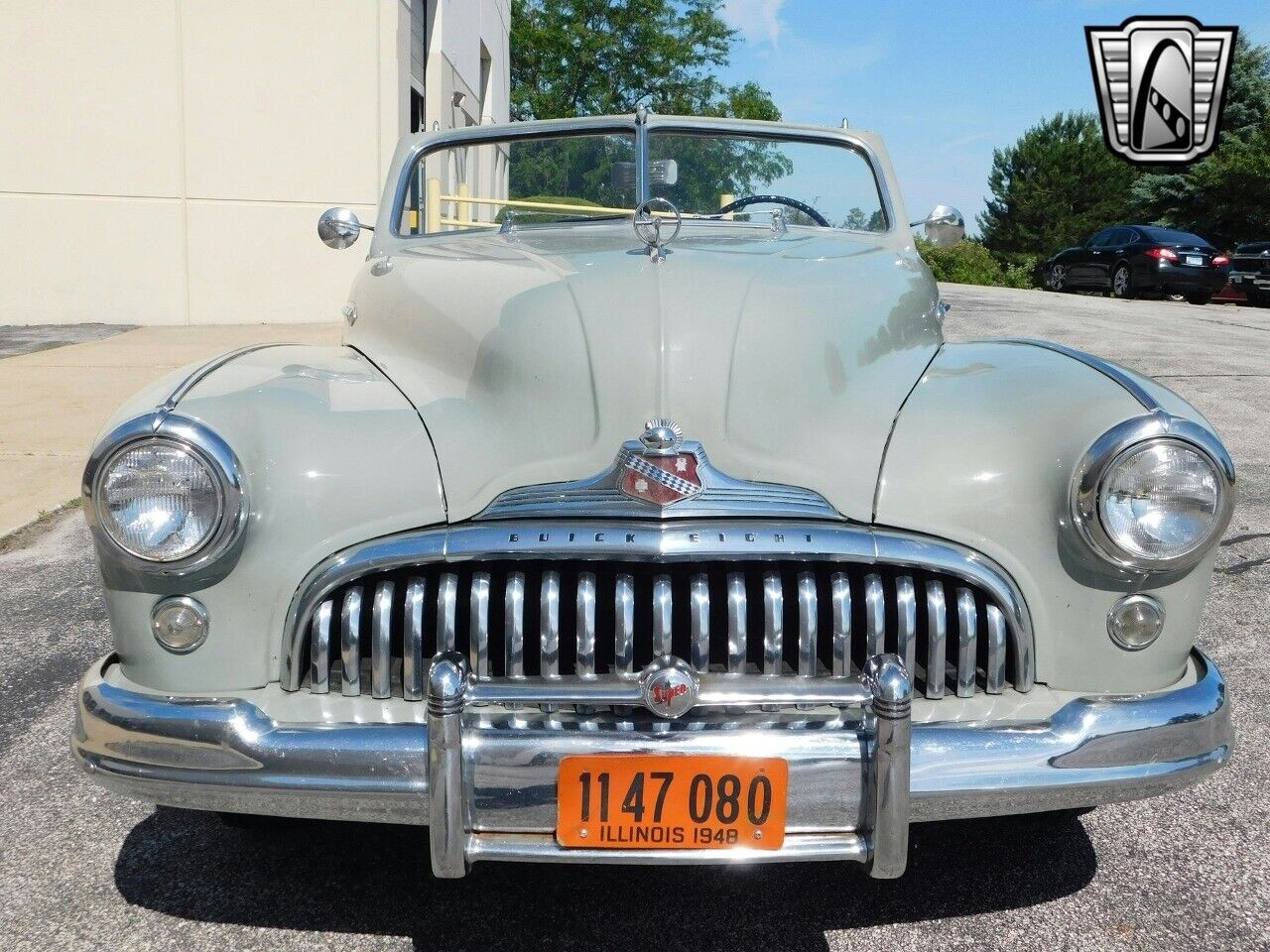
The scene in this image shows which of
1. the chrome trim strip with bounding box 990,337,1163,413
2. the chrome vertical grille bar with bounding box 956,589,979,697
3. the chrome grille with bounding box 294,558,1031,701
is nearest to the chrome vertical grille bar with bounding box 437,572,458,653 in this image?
the chrome grille with bounding box 294,558,1031,701

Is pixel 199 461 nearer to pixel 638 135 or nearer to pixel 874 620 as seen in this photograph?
pixel 874 620

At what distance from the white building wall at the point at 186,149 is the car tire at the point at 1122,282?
12776 millimetres

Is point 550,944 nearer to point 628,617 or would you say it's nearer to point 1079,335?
point 628,617

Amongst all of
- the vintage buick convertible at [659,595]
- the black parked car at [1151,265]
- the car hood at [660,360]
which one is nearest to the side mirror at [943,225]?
the car hood at [660,360]

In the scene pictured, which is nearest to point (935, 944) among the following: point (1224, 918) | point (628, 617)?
point (1224, 918)

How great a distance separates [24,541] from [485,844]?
147 inches

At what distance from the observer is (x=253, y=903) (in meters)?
2.23

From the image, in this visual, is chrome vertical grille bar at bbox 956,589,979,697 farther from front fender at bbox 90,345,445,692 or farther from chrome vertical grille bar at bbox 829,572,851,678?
front fender at bbox 90,345,445,692

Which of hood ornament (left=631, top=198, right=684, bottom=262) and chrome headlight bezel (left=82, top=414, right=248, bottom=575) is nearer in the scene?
chrome headlight bezel (left=82, top=414, right=248, bottom=575)

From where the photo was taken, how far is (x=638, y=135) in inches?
137

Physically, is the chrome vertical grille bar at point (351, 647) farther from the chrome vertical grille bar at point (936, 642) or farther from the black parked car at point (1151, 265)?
the black parked car at point (1151, 265)

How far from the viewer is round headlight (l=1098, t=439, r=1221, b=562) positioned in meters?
1.97

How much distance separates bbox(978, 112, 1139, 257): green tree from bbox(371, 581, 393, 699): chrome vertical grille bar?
4657 centimetres

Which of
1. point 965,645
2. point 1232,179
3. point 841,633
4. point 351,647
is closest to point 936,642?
point 965,645
